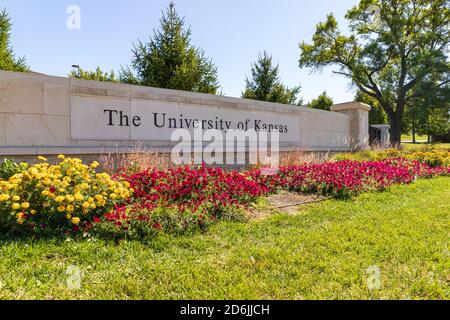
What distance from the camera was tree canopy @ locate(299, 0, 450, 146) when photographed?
18.8 meters

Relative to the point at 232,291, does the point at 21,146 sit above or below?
above

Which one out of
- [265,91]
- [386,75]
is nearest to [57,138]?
[265,91]

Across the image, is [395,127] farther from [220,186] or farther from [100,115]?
[100,115]

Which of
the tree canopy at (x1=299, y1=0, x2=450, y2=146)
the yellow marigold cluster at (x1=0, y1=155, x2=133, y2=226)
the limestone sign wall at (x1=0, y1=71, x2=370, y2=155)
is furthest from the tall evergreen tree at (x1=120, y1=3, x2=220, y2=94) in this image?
the tree canopy at (x1=299, y1=0, x2=450, y2=146)

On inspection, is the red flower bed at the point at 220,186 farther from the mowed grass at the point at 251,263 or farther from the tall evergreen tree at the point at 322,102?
the tall evergreen tree at the point at 322,102

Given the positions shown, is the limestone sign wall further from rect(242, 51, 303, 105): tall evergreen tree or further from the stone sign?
rect(242, 51, 303, 105): tall evergreen tree

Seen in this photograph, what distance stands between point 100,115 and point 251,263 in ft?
18.0

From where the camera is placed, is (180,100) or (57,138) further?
(180,100)

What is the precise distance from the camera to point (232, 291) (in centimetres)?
234

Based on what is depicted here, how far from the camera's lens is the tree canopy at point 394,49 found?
18.8m

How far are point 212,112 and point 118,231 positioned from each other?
5949mm

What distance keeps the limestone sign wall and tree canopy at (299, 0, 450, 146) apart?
1407cm
